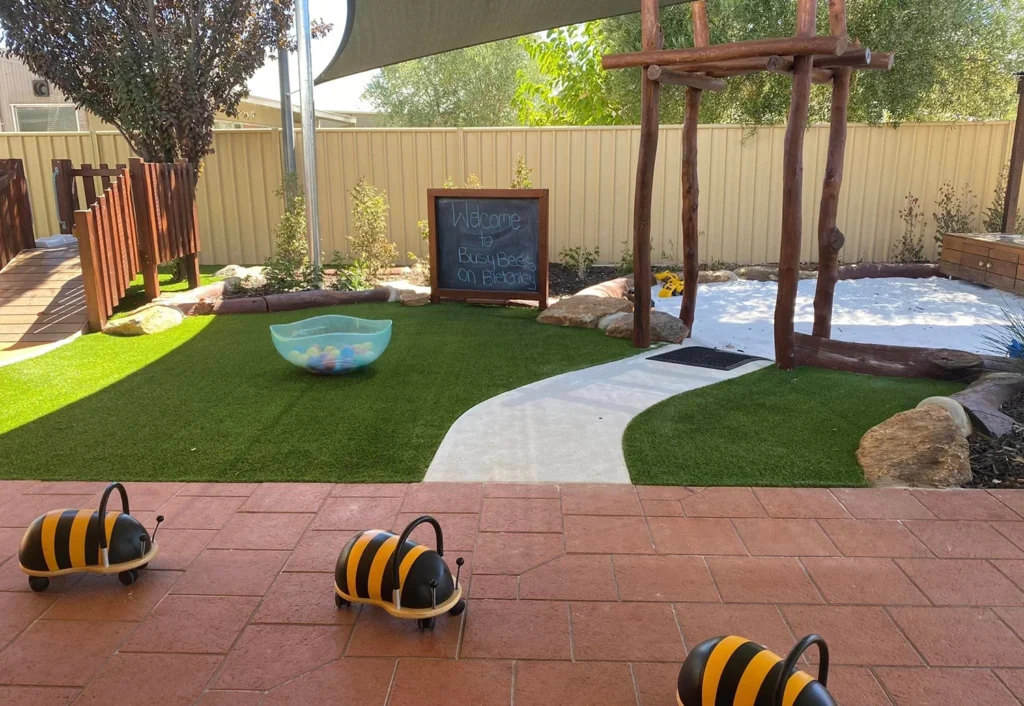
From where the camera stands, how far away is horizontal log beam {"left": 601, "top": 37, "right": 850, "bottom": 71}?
197 inches

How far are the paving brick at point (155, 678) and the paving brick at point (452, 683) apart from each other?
1.91ft

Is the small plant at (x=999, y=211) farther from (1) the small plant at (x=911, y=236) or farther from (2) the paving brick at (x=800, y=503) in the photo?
(2) the paving brick at (x=800, y=503)

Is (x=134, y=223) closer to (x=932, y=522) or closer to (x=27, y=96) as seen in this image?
(x=932, y=522)

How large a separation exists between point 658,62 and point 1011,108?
34.7ft

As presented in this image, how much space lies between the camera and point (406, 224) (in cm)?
1107

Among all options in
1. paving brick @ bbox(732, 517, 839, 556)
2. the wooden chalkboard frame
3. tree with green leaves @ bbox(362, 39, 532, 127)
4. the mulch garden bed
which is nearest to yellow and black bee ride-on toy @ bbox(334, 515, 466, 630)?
paving brick @ bbox(732, 517, 839, 556)

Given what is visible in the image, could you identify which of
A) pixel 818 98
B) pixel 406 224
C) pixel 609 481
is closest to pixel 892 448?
pixel 609 481

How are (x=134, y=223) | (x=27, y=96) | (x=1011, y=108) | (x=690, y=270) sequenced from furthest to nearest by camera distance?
1. (x=27, y=96)
2. (x=1011, y=108)
3. (x=134, y=223)
4. (x=690, y=270)

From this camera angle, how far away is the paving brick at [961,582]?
8.76 feet

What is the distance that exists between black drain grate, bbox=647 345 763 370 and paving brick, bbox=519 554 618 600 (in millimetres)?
3109

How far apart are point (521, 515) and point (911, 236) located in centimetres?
976

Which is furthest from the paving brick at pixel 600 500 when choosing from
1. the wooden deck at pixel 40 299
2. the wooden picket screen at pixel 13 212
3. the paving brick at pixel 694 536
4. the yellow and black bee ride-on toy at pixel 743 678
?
the wooden picket screen at pixel 13 212

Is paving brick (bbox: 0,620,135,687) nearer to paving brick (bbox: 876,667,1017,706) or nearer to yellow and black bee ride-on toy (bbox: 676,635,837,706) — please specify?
yellow and black bee ride-on toy (bbox: 676,635,837,706)

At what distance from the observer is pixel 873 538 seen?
10.2 feet
